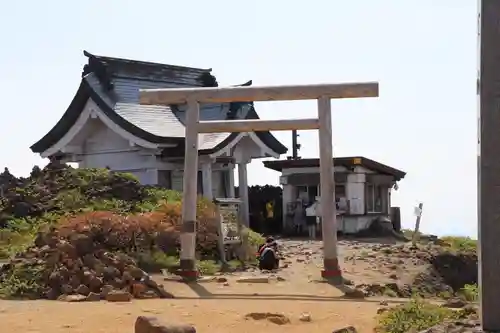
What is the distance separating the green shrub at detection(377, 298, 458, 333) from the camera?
28.3 ft

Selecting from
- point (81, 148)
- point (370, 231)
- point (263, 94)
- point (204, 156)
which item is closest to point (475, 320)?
point (263, 94)

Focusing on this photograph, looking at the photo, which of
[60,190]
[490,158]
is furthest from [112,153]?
[490,158]

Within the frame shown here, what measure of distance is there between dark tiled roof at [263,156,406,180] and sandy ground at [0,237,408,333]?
1316 cm

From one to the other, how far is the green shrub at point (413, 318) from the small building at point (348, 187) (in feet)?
61.0

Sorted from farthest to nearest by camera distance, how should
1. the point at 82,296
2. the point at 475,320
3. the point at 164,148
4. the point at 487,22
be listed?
the point at 164,148, the point at 82,296, the point at 475,320, the point at 487,22

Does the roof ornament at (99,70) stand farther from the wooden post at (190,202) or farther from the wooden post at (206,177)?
the wooden post at (190,202)

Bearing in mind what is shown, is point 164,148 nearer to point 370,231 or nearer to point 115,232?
point 370,231

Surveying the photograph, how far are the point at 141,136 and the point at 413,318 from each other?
60.6 ft

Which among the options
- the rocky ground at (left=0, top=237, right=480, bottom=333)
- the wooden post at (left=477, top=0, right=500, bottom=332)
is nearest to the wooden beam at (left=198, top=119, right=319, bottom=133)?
the rocky ground at (left=0, top=237, right=480, bottom=333)

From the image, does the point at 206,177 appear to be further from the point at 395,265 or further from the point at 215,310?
the point at 215,310

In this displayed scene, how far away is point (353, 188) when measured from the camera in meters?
28.6

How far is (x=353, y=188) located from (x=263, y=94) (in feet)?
43.5

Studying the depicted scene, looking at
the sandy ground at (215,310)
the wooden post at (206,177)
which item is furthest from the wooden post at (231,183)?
the sandy ground at (215,310)

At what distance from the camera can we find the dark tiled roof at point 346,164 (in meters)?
28.2
